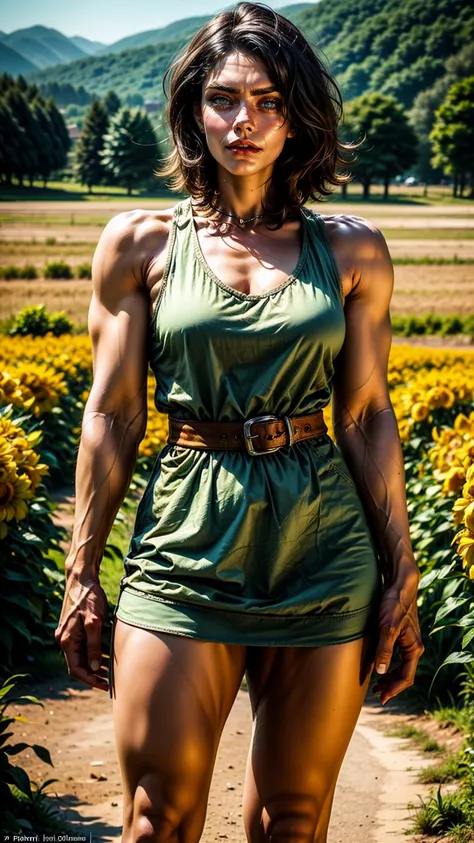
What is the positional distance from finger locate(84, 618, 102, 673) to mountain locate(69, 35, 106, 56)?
12.3 meters

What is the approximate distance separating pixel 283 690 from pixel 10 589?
2.17 metres

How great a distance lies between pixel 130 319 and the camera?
2055mm

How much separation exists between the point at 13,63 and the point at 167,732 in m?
12.4

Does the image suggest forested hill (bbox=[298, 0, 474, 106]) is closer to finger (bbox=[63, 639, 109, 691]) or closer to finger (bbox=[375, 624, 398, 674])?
finger (bbox=[375, 624, 398, 674])

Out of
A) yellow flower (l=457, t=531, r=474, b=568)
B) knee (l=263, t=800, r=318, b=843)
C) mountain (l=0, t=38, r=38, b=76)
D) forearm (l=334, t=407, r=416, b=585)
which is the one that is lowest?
knee (l=263, t=800, r=318, b=843)

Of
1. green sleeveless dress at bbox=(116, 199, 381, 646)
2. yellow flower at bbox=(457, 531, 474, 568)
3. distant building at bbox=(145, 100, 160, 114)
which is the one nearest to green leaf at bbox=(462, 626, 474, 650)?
yellow flower at bbox=(457, 531, 474, 568)

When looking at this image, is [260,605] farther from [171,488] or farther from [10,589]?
[10,589]

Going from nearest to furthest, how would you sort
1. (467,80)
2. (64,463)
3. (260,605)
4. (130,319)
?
(260,605), (130,319), (64,463), (467,80)

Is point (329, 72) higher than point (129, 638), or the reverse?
point (329, 72)

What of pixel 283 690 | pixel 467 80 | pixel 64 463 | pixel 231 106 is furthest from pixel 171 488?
pixel 467 80

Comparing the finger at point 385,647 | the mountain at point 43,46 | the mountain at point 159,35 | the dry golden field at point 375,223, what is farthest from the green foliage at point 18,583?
the mountain at point 159,35

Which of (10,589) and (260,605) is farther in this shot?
(10,589)

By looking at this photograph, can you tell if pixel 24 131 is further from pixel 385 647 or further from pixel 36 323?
pixel 385 647

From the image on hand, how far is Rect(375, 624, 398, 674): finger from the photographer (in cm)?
199
